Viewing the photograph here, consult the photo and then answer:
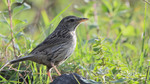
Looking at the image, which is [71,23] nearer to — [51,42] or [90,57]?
[51,42]

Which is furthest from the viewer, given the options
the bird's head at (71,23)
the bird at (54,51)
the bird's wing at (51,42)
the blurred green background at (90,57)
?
the bird's head at (71,23)

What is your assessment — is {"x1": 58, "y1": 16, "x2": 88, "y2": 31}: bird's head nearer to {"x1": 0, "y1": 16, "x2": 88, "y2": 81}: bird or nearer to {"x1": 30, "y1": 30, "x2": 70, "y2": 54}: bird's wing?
{"x1": 0, "y1": 16, "x2": 88, "y2": 81}: bird

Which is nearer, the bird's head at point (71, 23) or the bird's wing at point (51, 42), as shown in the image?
the bird's wing at point (51, 42)

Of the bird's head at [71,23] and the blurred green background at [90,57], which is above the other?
the bird's head at [71,23]

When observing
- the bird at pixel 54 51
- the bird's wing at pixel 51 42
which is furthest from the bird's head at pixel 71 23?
the bird's wing at pixel 51 42

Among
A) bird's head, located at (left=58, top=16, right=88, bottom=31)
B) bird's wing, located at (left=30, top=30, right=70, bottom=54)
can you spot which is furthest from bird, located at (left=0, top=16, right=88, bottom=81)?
bird's head, located at (left=58, top=16, right=88, bottom=31)

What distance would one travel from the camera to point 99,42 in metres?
4.32

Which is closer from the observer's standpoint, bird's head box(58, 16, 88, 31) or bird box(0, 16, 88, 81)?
bird box(0, 16, 88, 81)

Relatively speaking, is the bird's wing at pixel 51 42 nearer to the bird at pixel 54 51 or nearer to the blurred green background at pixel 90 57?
the bird at pixel 54 51

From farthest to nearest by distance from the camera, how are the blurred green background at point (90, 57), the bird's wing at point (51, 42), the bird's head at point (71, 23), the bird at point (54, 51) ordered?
the bird's head at point (71, 23) < the bird's wing at point (51, 42) < the bird at point (54, 51) < the blurred green background at point (90, 57)

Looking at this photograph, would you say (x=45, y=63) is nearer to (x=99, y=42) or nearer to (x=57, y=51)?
(x=57, y=51)

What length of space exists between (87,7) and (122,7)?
97 centimetres

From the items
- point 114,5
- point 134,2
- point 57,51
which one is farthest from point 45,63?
point 134,2

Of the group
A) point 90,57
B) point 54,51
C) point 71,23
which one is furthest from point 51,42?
point 90,57
